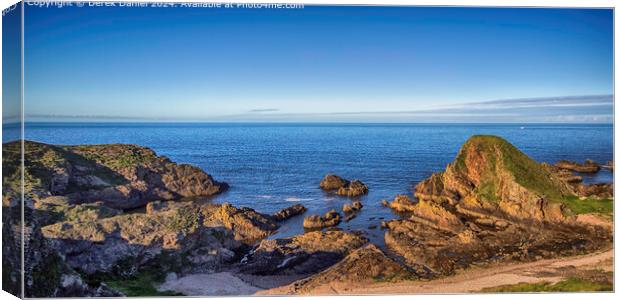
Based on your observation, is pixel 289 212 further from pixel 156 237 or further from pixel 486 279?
pixel 486 279

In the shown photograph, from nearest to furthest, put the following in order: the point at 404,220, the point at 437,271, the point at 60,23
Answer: the point at 60,23 < the point at 437,271 < the point at 404,220

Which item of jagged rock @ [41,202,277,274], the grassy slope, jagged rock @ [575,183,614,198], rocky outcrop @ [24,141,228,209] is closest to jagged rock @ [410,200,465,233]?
the grassy slope

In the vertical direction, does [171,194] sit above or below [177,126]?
below

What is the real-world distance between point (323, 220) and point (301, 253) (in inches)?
65.9

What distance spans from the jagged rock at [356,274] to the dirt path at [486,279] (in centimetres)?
15

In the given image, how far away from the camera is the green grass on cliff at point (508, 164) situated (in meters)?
15.8

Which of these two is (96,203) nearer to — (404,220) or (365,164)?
(365,164)

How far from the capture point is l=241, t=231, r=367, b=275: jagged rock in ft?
47.6

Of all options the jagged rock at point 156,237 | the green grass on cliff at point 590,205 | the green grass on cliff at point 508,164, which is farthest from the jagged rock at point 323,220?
the green grass on cliff at point 590,205

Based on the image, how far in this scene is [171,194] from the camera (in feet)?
53.7

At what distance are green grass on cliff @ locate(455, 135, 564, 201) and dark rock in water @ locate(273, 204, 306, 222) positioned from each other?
5.37 meters

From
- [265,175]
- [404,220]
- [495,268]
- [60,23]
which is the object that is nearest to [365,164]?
[404,220]

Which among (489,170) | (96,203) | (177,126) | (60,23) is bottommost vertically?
(96,203)

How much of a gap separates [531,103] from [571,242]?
169 inches
